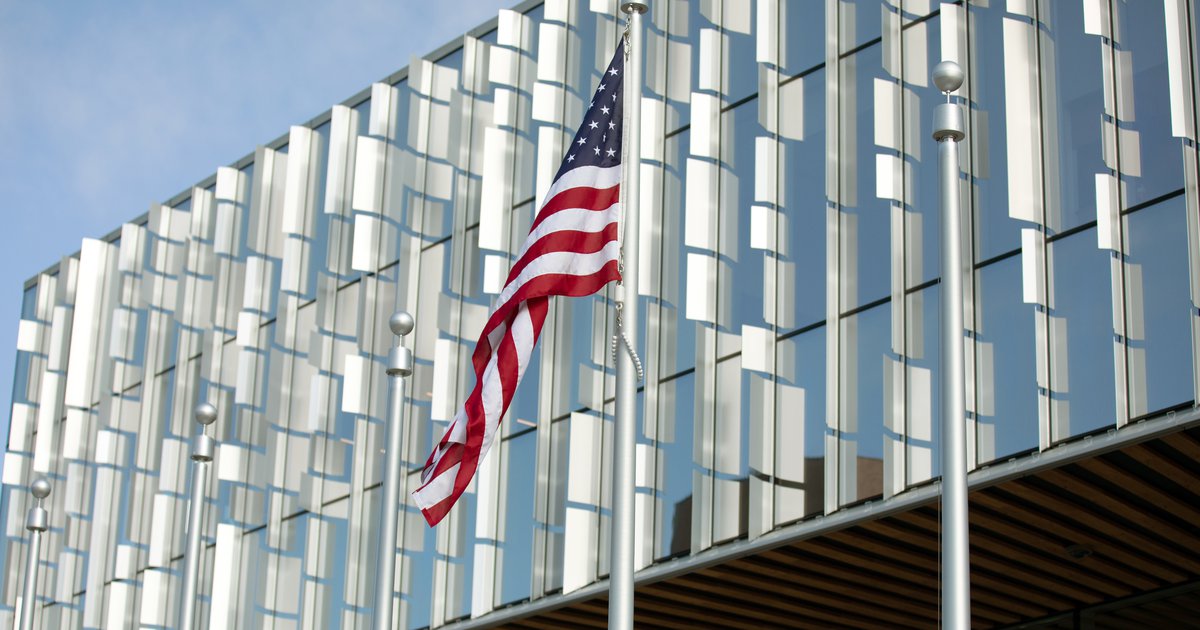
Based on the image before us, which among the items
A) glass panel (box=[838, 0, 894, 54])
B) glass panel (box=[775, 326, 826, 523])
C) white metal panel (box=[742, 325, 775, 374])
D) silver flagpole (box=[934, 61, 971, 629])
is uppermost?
glass panel (box=[838, 0, 894, 54])

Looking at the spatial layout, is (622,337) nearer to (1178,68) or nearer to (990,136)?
(1178,68)

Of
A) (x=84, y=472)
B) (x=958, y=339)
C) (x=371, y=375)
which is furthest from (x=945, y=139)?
(x=84, y=472)

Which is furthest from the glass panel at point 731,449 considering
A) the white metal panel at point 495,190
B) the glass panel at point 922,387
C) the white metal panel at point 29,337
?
the white metal panel at point 29,337

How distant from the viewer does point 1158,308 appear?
62.0ft

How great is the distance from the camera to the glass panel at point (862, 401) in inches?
838

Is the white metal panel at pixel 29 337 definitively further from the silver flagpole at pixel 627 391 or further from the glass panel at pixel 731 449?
the silver flagpole at pixel 627 391

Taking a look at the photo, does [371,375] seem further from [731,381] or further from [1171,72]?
[1171,72]

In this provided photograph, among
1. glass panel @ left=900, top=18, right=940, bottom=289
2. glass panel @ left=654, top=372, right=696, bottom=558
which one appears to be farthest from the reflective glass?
glass panel @ left=654, top=372, right=696, bottom=558

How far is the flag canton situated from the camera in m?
15.3

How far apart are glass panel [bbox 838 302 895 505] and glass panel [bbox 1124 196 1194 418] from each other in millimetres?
3134

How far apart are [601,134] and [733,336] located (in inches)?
339

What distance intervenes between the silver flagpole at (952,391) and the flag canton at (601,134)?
2.75 meters

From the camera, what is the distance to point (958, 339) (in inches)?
521

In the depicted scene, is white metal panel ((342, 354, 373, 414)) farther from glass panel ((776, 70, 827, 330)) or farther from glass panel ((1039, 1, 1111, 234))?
glass panel ((1039, 1, 1111, 234))
